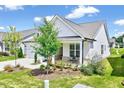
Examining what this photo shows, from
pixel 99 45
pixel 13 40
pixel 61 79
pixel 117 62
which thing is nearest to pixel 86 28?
pixel 99 45

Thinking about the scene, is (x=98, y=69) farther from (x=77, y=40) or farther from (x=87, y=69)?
(x=77, y=40)

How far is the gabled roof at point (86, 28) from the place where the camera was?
14209 mm

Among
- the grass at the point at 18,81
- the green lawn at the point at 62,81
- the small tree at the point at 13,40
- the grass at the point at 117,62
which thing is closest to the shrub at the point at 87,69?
the green lawn at the point at 62,81

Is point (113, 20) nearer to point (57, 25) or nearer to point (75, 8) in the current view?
point (75, 8)

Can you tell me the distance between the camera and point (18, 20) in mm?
12367

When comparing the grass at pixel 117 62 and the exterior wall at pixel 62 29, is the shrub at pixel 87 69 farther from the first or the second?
the exterior wall at pixel 62 29

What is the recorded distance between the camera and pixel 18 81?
10.2 m

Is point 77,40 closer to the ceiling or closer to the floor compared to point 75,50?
closer to the ceiling

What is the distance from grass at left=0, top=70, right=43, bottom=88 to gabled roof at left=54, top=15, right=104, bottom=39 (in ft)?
14.4

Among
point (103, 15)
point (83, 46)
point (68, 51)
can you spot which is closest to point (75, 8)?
point (103, 15)

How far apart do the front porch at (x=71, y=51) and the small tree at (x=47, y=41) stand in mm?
2392

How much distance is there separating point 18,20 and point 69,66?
151 inches

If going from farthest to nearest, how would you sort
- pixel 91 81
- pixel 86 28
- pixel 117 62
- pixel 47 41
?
pixel 86 28
pixel 117 62
pixel 47 41
pixel 91 81

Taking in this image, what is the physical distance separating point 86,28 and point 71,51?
2.04m
